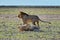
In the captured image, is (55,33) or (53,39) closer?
(53,39)

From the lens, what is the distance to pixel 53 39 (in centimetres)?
1383

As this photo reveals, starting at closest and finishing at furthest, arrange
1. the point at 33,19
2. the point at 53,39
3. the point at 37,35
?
the point at 53,39, the point at 37,35, the point at 33,19

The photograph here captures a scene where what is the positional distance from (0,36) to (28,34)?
1.36m

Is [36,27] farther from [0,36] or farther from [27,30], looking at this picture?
[0,36]

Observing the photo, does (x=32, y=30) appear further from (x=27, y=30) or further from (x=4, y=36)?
(x=4, y=36)

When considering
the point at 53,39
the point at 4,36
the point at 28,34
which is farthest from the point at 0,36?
the point at 53,39

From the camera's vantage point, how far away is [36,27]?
655 inches

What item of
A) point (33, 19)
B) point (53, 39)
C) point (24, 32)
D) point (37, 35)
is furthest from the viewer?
point (33, 19)

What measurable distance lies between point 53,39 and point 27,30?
115 inches

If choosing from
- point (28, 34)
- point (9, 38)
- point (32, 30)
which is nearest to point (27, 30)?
point (32, 30)

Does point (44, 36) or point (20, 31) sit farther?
point (20, 31)

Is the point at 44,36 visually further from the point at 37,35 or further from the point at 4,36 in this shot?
the point at 4,36

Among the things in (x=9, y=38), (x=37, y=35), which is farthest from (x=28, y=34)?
(x=9, y=38)

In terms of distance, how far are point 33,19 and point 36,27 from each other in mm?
986
